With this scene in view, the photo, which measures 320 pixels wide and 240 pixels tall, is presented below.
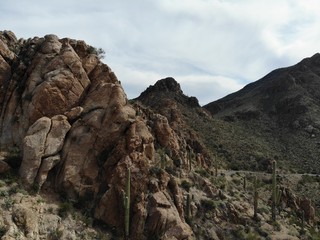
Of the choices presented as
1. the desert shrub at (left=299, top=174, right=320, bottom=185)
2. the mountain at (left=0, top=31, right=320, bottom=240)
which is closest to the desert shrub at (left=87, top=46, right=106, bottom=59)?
the mountain at (left=0, top=31, right=320, bottom=240)

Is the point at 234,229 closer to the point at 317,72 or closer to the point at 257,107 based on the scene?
the point at 257,107

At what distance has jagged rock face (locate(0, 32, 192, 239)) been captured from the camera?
2372cm

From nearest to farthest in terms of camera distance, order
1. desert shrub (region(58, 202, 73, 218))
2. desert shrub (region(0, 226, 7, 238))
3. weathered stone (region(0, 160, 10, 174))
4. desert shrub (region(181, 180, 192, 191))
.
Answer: desert shrub (region(0, 226, 7, 238)), desert shrub (region(58, 202, 73, 218)), weathered stone (region(0, 160, 10, 174)), desert shrub (region(181, 180, 192, 191))

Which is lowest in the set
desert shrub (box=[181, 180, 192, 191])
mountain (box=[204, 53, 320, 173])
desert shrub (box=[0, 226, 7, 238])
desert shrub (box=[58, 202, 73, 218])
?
desert shrub (box=[0, 226, 7, 238])

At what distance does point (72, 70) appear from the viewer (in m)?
27.9

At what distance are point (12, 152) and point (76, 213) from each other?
5707 mm

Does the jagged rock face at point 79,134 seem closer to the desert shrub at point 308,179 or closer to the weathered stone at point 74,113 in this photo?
the weathered stone at point 74,113

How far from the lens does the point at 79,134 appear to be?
25.3 m

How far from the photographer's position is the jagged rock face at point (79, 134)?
23.7 metres

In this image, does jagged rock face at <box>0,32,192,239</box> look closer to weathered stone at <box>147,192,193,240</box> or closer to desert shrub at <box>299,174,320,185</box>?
weathered stone at <box>147,192,193,240</box>

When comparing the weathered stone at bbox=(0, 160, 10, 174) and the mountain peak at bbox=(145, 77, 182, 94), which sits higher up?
the mountain peak at bbox=(145, 77, 182, 94)

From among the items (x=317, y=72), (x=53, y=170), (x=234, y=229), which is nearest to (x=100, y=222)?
(x=53, y=170)

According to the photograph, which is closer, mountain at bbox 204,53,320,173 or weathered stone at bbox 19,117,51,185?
weathered stone at bbox 19,117,51,185

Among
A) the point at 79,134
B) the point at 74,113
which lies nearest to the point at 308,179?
the point at 74,113
